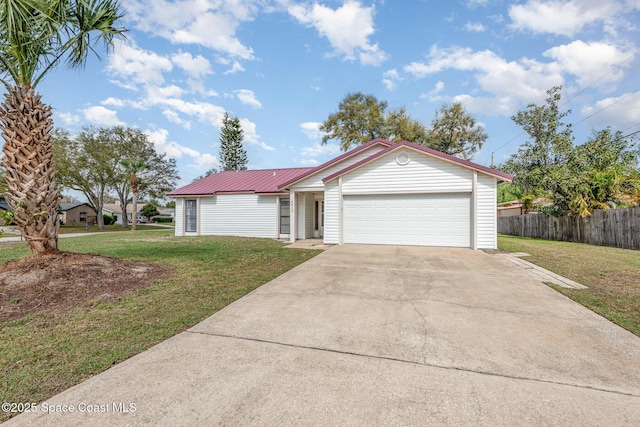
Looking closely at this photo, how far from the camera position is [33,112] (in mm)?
5480

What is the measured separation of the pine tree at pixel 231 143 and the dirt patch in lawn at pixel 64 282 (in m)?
37.2

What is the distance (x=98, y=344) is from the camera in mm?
3008

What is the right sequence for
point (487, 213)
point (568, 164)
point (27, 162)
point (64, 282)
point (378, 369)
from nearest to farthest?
point (378, 369) < point (64, 282) < point (27, 162) < point (487, 213) < point (568, 164)

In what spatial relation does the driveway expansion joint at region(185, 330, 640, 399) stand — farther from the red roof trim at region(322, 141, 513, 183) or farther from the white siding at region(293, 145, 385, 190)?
the white siding at region(293, 145, 385, 190)

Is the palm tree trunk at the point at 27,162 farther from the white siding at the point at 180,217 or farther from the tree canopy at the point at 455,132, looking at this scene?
the tree canopy at the point at 455,132

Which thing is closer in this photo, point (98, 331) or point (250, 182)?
point (98, 331)

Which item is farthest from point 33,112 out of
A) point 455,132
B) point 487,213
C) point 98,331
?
point 455,132

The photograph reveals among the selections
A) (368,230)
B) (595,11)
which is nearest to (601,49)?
(595,11)

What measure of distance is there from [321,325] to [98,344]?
8.26 feet

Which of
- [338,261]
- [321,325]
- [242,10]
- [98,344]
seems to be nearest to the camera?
[98,344]

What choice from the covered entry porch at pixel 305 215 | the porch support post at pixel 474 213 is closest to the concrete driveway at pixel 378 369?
the porch support post at pixel 474 213

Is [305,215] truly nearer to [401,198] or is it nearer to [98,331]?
[401,198]

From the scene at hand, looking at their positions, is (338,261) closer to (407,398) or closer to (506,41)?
(407,398)

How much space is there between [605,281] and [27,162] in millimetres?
12066
